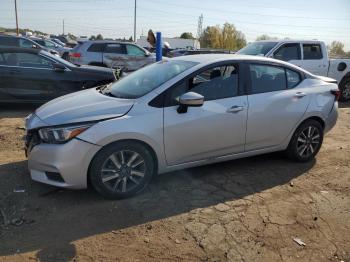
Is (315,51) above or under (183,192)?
above

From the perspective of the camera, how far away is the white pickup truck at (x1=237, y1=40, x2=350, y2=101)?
445 inches

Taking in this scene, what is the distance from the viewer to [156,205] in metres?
4.46

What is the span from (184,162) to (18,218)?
6.30 ft

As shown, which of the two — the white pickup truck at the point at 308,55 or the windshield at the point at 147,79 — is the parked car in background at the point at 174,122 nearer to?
the windshield at the point at 147,79

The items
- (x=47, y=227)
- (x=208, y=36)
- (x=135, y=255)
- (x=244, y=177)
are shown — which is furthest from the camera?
(x=208, y=36)

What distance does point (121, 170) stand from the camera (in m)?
4.48

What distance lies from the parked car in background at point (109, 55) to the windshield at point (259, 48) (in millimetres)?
5086

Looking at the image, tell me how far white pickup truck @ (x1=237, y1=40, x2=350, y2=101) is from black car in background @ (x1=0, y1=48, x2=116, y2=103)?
194 inches

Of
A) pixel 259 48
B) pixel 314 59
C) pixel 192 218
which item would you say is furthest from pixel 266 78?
pixel 314 59

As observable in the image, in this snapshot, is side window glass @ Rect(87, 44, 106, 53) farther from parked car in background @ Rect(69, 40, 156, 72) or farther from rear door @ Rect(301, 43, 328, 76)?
rear door @ Rect(301, 43, 328, 76)

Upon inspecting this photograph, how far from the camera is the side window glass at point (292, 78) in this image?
224 inches

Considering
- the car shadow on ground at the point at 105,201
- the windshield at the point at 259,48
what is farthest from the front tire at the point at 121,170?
the windshield at the point at 259,48

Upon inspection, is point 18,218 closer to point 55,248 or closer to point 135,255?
point 55,248

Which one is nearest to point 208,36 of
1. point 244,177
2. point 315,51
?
point 315,51
